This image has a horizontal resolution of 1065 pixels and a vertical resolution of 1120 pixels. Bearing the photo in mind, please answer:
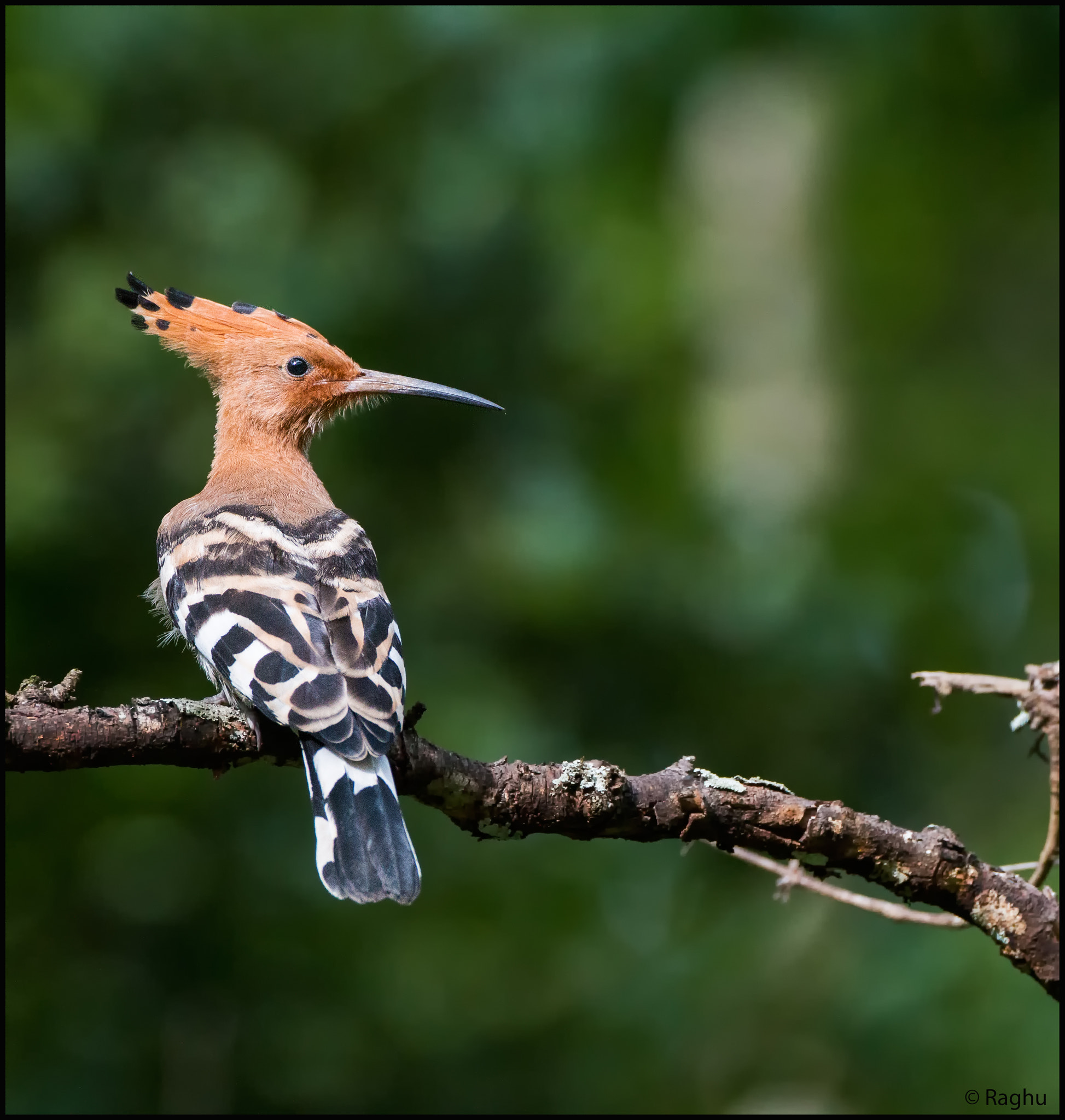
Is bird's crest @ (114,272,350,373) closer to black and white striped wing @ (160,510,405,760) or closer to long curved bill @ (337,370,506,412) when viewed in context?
long curved bill @ (337,370,506,412)

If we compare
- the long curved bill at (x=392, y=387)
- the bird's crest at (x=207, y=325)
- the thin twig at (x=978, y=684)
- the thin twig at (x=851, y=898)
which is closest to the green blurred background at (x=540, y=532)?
the bird's crest at (x=207, y=325)

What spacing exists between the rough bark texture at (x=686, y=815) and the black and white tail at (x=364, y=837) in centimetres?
11

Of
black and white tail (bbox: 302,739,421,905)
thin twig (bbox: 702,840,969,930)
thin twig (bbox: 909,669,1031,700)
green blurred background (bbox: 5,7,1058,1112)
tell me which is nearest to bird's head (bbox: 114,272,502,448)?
green blurred background (bbox: 5,7,1058,1112)

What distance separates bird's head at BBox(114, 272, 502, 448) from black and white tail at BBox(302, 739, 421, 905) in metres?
1.73

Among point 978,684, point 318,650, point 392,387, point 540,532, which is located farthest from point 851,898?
point 540,532

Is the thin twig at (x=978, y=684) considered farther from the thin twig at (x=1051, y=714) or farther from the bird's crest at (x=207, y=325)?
the bird's crest at (x=207, y=325)

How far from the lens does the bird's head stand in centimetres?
402

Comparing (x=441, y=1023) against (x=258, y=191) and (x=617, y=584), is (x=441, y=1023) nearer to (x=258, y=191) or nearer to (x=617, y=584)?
(x=617, y=584)

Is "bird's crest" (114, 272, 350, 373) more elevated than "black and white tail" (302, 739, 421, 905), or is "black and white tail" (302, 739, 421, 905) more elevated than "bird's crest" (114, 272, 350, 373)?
"bird's crest" (114, 272, 350, 373)

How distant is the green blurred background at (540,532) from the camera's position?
4.99 metres

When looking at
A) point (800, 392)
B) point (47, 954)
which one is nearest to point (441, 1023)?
point (47, 954)

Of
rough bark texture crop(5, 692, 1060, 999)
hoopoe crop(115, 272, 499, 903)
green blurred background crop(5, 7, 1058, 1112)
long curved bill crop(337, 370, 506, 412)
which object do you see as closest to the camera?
rough bark texture crop(5, 692, 1060, 999)

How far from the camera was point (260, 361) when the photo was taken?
4.04 meters

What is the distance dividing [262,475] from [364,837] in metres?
1.62
